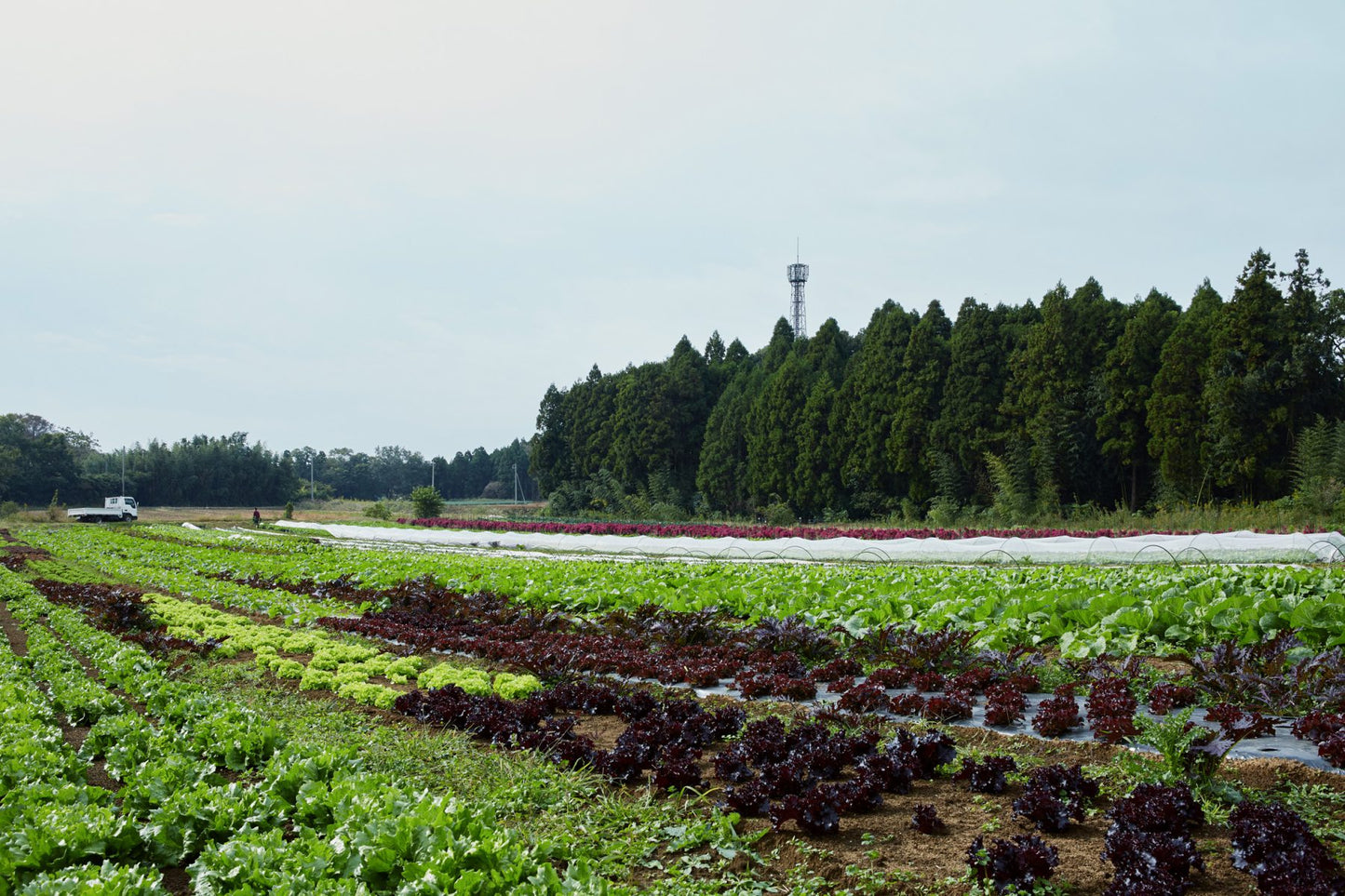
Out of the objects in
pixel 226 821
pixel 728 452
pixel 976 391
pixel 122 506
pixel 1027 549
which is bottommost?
pixel 226 821

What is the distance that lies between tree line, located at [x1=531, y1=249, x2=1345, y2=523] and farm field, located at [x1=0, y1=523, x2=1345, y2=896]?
55.2ft

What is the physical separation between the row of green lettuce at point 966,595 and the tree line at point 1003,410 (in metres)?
15.1

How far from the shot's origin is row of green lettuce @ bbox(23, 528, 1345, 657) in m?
6.01

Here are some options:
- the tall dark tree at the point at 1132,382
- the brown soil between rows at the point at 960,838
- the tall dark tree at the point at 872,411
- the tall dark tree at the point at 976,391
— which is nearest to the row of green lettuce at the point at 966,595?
the brown soil between rows at the point at 960,838

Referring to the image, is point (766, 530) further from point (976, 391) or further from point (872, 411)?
point (976, 391)

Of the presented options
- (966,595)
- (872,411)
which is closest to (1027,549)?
(966,595)

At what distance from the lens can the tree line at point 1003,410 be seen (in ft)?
71.5

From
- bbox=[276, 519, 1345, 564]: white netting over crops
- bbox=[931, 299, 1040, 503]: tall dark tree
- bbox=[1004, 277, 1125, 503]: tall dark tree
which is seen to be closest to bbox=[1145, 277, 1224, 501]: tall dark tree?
bbox=[1004, 277, 1125, 503]: tall dark tree

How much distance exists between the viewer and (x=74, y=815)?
12.1ft

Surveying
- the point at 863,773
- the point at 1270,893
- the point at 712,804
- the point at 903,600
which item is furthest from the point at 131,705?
the point at 1270,893

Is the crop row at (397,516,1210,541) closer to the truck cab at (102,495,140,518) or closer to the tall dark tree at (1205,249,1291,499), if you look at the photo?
the tall dark tree at (1205,249,1291,499)

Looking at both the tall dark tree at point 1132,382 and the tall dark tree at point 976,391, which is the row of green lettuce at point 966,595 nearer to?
the tall dark tree at point 1132,382

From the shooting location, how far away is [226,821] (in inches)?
148

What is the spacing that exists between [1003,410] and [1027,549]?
12980 mm
